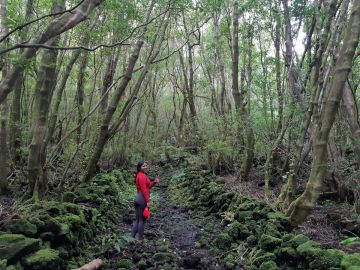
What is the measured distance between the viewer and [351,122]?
26.3 ft

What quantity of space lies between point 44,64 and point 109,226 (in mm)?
3707

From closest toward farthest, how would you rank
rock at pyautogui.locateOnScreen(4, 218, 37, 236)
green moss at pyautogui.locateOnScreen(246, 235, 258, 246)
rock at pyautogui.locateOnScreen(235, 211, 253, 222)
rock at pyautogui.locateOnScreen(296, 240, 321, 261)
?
rock at pyautogui.locateOnScreen(296, 240, 321, 261)
rock at pyautogui.locateOnScreen(4, 218, 37, 236)
green moss at pyautogui.locateOnScreen(246, 235, 258, 246)
rock at pyautogui.locateOnScreen(235, 211, 253, 222)

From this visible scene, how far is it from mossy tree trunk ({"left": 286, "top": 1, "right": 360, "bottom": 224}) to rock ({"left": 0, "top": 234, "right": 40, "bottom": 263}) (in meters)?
4.30

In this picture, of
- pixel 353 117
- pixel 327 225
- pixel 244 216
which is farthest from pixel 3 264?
pixel 353 117

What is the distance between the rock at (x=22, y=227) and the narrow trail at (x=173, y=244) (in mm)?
1489

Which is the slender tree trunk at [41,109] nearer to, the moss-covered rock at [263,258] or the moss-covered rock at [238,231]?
the moss-covered rock at [238,231]

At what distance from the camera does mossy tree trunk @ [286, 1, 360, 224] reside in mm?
5469

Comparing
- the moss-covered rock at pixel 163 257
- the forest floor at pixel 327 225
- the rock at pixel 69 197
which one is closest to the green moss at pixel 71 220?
the moss-covered rock at pixel 163 257

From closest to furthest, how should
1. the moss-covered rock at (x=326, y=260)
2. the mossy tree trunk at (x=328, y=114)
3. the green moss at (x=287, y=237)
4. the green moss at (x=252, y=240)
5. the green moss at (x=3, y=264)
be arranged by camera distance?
the green moss at (x=3, y=264)
the moss-covered rock at (x=326, y=260)
the mossy tree trunk at (x=328, y=114)
the green moss at (x=287, y=237)
the green moss at (x=252, y=240)

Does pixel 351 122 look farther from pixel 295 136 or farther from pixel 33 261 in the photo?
pixel 33 261

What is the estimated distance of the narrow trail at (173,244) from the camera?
6.04 m

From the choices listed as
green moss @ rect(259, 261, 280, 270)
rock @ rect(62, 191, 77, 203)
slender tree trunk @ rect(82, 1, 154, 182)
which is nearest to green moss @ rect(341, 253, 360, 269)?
green moss @ rect(259, 261, 280, 270)

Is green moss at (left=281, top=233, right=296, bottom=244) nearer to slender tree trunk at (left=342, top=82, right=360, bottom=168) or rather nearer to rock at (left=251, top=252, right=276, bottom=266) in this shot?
rock at (left=251, top=252, right=276, bottom=266)

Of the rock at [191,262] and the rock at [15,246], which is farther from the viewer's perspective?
the rock at [191,262]
